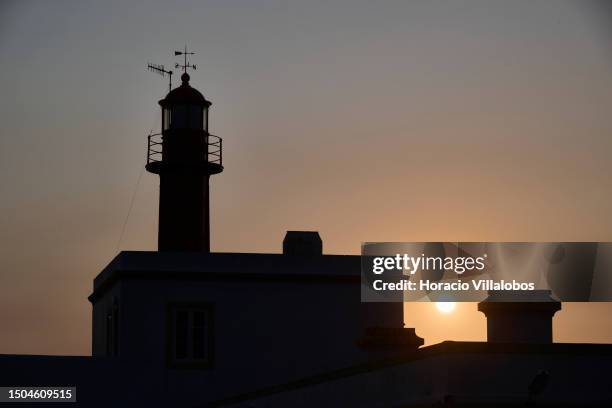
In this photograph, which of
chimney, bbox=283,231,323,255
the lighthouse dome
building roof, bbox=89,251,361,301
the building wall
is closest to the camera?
the building wall

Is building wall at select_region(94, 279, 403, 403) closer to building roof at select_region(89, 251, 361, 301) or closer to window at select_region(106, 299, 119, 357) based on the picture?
building roof at select_region(89, 251, 361, 301)

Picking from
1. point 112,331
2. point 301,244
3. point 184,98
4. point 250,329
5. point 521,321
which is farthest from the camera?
point 184,98

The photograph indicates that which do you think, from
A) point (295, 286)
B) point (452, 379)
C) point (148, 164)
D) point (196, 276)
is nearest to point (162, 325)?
point (196, 276)

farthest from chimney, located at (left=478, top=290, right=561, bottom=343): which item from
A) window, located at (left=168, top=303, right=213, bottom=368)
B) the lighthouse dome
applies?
the lighthouse dome

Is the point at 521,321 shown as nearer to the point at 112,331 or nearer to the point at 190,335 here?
the point at 190,335

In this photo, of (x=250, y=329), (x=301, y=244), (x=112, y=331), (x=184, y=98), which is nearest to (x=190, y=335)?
(x=250, y=329)

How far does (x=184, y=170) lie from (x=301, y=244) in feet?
24.6

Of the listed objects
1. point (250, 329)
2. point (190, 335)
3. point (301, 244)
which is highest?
point (301, 244)

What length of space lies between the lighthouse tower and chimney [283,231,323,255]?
19.5 feet

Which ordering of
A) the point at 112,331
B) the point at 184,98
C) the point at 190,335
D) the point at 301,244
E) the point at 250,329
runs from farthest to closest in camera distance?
the point at 184,98
the point at 301,244
the point at 112,331
the point at 250,329
the point at 190,335

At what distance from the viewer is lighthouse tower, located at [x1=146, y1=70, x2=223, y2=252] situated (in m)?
46.2

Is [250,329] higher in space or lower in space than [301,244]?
lower

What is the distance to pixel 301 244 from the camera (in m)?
40.8

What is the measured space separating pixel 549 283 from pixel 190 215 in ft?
42.3
